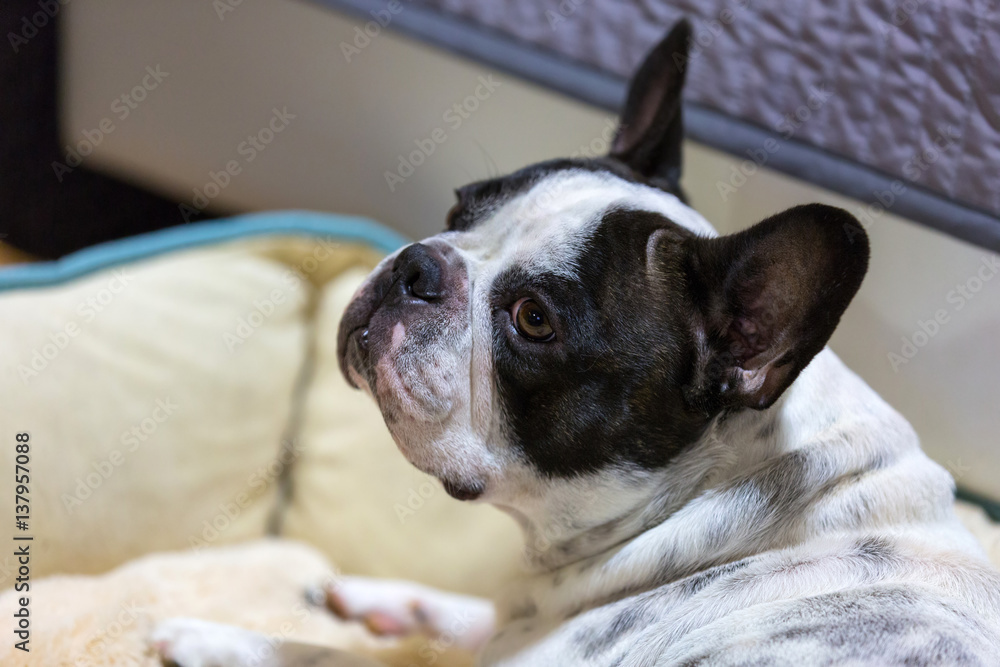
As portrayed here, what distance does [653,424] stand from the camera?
176 centimetres

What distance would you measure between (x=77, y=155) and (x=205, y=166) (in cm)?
50

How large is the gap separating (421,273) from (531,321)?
27 cm

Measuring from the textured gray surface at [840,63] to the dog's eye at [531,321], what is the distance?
5.05 ft

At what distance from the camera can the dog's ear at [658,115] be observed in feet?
7.29

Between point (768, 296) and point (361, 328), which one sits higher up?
point (768, 296)

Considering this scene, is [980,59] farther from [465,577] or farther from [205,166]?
[205,166]
